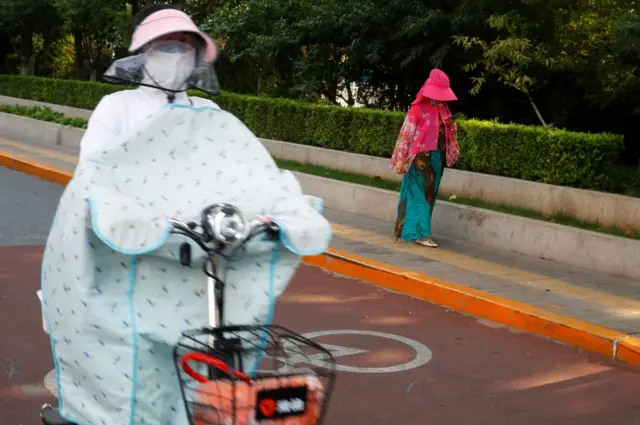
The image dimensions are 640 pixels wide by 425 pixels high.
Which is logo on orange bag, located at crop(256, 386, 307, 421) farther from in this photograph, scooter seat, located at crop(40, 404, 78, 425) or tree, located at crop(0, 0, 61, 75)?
tree, located at crop(0, 0, 61, 75)

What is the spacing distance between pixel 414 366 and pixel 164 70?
10.5ft

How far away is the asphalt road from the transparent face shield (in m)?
2.16

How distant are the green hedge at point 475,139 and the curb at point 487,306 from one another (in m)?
2.75

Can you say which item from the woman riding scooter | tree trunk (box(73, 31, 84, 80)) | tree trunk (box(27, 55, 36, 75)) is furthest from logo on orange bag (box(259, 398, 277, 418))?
tree trunk (box(27, 55, 36, 75))

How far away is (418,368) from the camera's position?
644 cm

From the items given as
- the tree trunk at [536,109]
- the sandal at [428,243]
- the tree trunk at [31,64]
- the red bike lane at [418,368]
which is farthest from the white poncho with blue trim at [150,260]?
the tree trunk at [31,64]

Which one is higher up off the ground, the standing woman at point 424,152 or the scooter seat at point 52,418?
the standing woman at point 424,152

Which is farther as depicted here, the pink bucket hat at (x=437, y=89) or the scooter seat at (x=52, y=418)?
the pink bucket hat at (x=437, y=89)

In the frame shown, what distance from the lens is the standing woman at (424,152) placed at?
32.3 ft

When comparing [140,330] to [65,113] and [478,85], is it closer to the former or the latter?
[478,85]

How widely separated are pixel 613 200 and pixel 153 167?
7163 mm

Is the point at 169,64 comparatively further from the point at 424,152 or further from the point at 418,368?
the point at 424,152

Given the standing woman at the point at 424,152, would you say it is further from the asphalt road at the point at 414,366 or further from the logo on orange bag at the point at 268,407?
the logo on orange bag at the point at 268,407

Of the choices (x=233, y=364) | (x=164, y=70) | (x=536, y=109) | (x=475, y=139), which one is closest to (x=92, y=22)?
(x=536, y=109)
